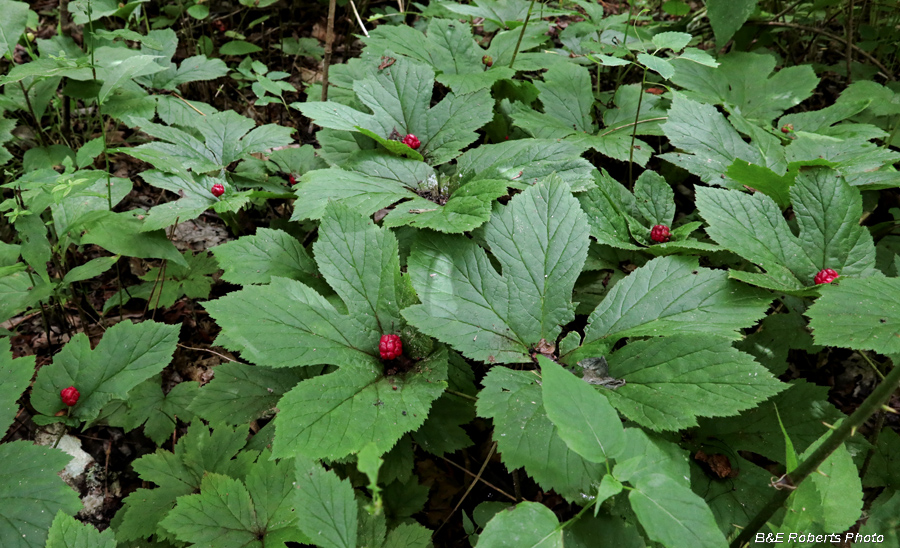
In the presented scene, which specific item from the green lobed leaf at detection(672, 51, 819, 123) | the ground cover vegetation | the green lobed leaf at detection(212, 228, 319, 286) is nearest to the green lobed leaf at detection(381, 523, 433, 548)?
the ground cover vegetation

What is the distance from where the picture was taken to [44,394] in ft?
6.81

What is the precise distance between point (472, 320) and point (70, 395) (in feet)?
5.58

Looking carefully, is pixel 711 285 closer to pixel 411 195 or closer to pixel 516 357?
pixel 516 357

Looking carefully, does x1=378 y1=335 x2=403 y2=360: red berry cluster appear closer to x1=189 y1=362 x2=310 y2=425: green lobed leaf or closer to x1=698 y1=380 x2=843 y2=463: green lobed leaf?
x1=189 y1=362 x2=310 y2=425: green lobed leaf

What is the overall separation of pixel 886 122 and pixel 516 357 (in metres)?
2.82

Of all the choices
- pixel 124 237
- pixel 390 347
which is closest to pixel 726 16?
pixel 390 347

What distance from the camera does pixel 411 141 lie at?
2438 mm

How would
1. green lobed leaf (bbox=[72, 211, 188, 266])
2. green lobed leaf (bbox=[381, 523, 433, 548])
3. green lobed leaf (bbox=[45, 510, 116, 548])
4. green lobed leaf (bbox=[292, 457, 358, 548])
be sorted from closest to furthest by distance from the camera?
green lobed leaf (bbox=[292, 457, 358, 548]) < green lobed leaf (bbox=[45, 510, 116, 548]) < green lobed leaf (bbox=[381, 523, 433, 548]) < green lobed leaf (bbox=[72, 211, 188, 266])


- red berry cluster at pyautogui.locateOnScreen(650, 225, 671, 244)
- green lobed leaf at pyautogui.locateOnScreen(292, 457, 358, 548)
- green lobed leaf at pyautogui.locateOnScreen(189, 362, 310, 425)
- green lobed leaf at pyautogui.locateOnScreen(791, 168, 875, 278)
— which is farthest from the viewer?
red berry cluster at pyautogui.locateOnScreen(650, 225, 671, 244)

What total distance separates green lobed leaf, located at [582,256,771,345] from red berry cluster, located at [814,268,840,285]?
297 mm

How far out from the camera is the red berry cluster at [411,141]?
2430mm

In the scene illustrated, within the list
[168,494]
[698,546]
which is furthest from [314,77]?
[698,546]

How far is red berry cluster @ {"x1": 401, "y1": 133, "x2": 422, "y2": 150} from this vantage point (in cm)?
243

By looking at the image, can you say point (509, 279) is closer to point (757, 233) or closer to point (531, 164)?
point (531, 164)
